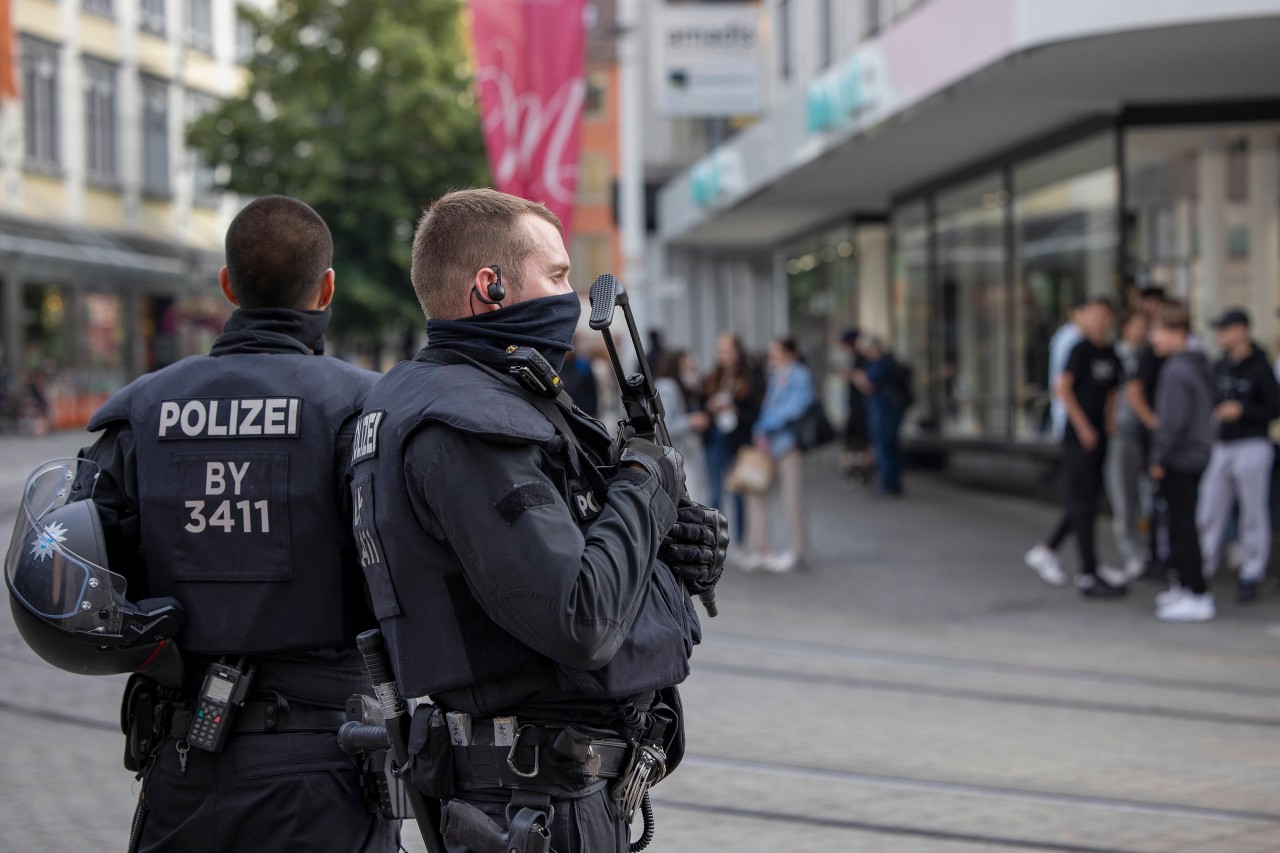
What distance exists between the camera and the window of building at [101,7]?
36844 mm

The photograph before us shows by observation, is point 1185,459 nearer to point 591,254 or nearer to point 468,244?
point 468,244

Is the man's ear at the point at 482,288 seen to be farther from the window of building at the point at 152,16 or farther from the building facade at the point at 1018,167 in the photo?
the window of building at the point at 152,16

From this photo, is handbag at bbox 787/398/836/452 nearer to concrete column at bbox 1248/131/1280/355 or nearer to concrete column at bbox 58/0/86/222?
concrete column at bbox 1248/131/1280/355

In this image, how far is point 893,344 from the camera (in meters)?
21.4

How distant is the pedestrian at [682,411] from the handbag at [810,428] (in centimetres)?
95

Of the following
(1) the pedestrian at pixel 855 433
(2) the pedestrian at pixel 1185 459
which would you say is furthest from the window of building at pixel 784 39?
(2) the pedestrian at pixel 1185 459

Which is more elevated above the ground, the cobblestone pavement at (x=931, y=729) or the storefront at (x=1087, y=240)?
the storefront at (x=1087, y=240)

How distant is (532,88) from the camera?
46.3 ft

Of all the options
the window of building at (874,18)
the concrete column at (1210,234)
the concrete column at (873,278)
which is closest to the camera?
the concrete column at (1210,234)

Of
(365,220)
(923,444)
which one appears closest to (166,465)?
(923,444)

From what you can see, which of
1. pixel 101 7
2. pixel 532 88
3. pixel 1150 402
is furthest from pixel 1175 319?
pixel 101 7

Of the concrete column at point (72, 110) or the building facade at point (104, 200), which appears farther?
the concrete column at point (72, 110)

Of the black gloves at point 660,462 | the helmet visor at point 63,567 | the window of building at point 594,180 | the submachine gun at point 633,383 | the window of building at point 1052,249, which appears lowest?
the helmet visor at point 63,567

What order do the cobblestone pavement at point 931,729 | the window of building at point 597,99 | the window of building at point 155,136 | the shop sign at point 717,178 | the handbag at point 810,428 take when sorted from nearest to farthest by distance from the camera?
→ the cobblestone pavement at point 931,729
the handbag at point 810,428
the shop sign at point 717,178
the window of building at point 155,136
the window of building at point 597,99
